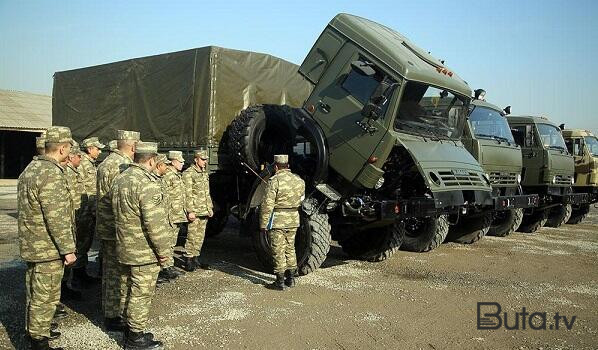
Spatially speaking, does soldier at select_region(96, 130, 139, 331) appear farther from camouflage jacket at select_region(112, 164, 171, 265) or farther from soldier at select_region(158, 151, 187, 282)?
soldier at select_region(158, 151, 187, 282)

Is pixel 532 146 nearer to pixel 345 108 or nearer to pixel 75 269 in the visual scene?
pixel 345 108

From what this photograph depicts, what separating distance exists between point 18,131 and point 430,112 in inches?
830

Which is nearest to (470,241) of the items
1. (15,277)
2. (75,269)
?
(75,269)

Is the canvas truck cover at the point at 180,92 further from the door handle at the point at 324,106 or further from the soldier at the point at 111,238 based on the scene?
the soldier at the point at 111,238

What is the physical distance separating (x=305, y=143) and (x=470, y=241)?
4449 mm

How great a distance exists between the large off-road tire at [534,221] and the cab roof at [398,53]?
19.3 ft

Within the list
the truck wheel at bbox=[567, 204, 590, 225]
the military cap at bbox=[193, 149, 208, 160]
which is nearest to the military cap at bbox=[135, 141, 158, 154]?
the military cap at bbox=[193, 149, 208, 160]

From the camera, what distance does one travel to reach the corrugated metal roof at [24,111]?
21.6 m

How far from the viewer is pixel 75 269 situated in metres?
5.79

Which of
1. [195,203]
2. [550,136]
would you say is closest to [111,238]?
[195,203]

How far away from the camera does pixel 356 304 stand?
17.3 feet

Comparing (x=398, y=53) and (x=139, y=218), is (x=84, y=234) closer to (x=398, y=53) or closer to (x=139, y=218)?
(x=139, y=218)

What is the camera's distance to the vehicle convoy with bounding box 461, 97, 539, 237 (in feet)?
28.6

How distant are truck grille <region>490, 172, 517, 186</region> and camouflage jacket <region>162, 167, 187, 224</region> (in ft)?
17.9
